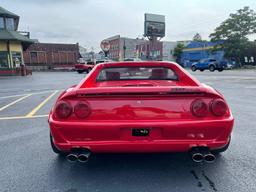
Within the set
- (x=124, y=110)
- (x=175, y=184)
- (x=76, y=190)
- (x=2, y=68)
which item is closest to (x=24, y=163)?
(x=76, y=190)

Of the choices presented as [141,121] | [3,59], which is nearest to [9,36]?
[3,59]

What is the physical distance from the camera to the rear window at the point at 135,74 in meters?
4.43

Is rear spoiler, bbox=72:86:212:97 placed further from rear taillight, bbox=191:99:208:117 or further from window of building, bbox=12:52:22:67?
window of building, bbox=12:52:22:67

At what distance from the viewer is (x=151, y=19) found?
64.2m

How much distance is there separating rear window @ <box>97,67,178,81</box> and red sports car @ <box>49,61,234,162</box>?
1.40 metres

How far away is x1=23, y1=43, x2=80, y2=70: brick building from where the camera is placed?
50156mm

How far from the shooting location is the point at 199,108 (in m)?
2.99

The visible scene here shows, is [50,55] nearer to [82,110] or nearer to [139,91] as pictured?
[82,110]

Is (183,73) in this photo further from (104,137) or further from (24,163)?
(24,163)

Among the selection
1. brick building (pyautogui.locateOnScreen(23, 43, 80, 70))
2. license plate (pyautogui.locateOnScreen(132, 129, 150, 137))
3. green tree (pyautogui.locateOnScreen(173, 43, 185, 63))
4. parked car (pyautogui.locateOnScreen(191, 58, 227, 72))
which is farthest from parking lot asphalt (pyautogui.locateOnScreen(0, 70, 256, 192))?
green tree (pyautogui.locateOnScreen(173, 43, 185, 63))

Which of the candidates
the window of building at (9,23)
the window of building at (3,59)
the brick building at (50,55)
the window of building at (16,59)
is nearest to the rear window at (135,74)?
the window of building at (3,59)

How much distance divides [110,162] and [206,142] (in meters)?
1.33

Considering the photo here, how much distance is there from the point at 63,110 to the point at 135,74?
202cm

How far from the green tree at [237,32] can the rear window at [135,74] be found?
52.1 m
